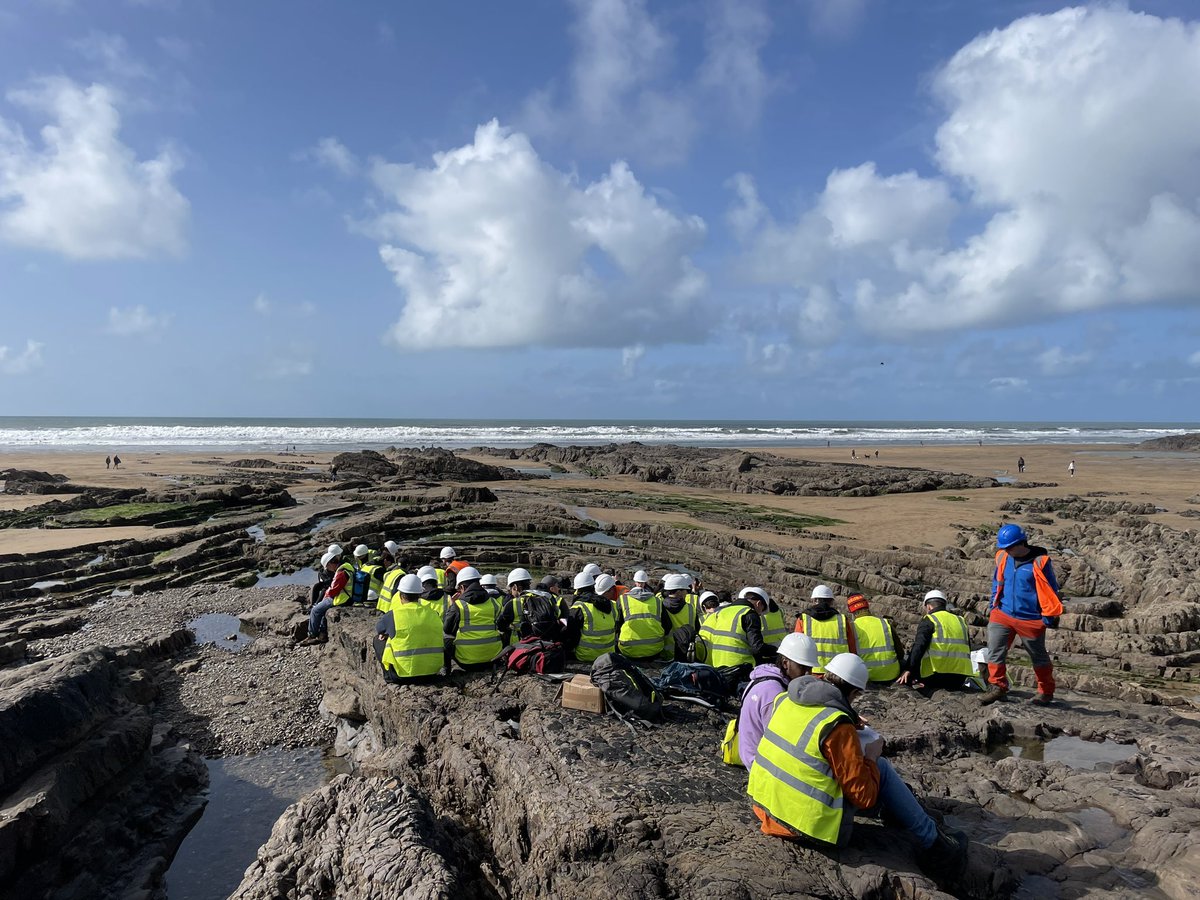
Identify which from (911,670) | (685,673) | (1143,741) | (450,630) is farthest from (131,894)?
(1143,741)

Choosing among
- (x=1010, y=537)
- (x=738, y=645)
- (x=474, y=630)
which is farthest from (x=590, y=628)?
(x=1010, y=537)

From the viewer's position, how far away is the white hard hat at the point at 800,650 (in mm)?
5160

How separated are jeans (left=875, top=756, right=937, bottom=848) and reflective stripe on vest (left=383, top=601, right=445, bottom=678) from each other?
18.2ft

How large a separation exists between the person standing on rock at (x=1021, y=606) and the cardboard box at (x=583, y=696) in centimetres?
540

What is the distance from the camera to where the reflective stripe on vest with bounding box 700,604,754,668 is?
8320 millimetres

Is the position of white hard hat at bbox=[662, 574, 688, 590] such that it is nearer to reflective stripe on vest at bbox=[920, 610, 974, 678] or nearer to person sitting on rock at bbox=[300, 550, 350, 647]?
reflective stripe on vest at bbox=[920, 610, 974, 678]

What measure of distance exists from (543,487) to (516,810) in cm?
3693

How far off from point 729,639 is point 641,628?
1.46 metres

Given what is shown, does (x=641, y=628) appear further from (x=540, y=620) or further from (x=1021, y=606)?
(x=1021, y=606)

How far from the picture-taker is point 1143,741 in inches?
298

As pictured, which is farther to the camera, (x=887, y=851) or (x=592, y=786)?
(x=592, y=786)

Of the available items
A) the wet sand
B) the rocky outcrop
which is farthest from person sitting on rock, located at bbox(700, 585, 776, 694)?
the wet sand

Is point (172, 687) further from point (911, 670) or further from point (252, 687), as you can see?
point (911, 670)

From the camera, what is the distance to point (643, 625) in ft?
30.7
